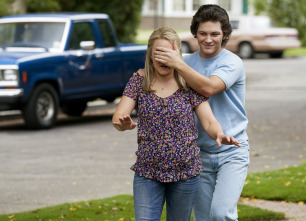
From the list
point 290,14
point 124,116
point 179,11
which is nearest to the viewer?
→ point 124,116

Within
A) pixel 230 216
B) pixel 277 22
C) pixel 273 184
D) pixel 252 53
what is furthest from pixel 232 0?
pixel 230 216

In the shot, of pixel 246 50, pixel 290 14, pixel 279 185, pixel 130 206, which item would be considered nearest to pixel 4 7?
pixel 279 185

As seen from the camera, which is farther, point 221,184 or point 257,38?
point 257,38

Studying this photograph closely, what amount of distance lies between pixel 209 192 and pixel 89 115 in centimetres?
1150

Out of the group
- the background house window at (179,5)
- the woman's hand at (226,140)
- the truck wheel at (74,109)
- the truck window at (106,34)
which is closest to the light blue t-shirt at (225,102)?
the woman's hand at (226,140)

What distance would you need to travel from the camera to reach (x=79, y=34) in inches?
579

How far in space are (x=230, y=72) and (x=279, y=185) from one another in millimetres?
3770

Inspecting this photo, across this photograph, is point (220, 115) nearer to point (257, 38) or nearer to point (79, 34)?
point (79, 34)

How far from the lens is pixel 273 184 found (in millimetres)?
8484

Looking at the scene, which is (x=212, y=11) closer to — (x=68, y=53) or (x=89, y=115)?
(x=68, y=53)

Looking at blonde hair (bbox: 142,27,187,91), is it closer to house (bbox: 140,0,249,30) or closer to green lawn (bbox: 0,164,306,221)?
green lawn (bbox: 0,164,306,221)

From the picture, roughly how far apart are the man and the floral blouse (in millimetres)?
335

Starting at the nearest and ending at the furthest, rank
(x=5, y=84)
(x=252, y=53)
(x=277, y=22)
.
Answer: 1. (x=5, y=84)
2. (x=252, y=53)
3. (x=277, y=22)

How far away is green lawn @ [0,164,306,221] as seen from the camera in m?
7.05
